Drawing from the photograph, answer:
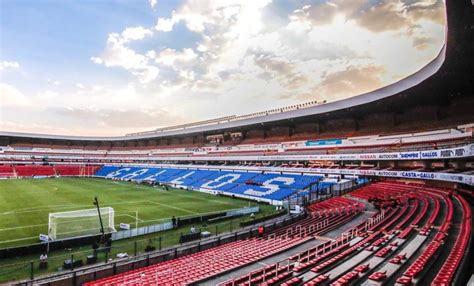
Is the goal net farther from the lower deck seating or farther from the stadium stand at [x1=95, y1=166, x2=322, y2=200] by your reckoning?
the lower deck seating

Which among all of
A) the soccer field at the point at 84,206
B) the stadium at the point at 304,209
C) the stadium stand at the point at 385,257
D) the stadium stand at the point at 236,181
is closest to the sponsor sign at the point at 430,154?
the stadium at the point at 304,209

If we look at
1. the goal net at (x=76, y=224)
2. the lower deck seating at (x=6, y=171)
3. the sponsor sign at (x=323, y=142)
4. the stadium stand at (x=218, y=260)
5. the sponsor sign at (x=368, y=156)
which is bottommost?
the stadium stand at (x=218, y=260)

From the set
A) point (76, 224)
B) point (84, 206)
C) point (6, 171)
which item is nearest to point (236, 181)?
point (84, 206)

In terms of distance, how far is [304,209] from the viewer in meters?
25.8

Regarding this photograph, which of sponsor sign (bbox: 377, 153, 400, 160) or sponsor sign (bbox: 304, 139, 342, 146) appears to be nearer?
sponsor sign (bbox: 377, 153, 400, 160)

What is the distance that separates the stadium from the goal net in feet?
0.32

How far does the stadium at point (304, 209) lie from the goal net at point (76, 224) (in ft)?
0.32

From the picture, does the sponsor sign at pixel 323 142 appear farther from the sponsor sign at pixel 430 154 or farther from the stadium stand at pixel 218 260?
the stadium stand at pixel 218 260

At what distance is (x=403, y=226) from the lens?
15.5m

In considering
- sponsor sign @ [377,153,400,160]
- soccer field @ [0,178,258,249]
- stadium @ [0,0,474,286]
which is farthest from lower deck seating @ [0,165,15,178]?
sponsor sign @ [377,153,400,160]

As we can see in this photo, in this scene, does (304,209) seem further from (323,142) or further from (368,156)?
(323,142)

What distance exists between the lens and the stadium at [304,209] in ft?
38.1

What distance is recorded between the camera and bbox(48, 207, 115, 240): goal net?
1921 cm

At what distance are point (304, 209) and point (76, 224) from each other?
57.0 ft
